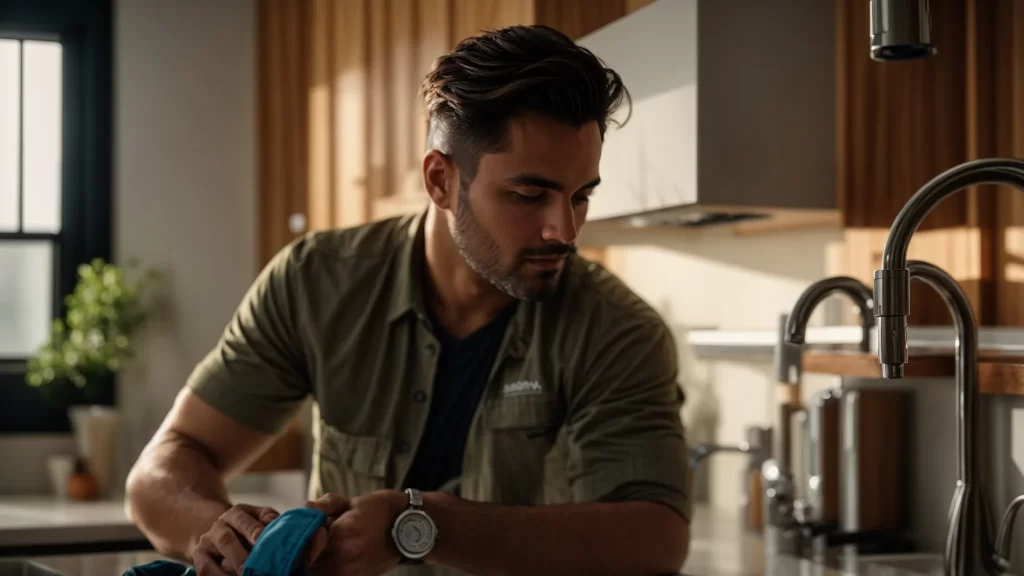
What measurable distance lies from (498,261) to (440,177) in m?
0.19

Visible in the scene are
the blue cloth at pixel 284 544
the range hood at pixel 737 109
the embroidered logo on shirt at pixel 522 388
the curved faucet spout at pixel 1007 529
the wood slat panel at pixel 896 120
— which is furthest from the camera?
the range hood at pixel 737 109

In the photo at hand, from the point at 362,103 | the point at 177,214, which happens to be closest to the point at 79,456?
→ the point at 177,214

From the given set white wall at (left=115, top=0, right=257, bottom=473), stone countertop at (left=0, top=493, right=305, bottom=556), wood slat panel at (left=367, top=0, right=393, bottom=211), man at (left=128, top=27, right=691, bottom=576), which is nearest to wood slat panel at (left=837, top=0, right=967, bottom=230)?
man at (left=128, top=27, right=691, bottom=576)

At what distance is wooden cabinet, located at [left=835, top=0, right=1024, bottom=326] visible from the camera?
6.19 ft

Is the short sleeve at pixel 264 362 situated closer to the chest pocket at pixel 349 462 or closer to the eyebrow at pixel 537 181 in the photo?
the chest pocket at pixel 349 462

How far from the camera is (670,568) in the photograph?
1.60m

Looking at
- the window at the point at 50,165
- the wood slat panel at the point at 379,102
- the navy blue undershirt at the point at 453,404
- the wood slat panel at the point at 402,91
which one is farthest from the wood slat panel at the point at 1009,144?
the window at the point at 50,165

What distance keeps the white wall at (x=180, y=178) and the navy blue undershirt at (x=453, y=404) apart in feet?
8.15

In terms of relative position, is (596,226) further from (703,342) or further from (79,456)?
→ (79,456)

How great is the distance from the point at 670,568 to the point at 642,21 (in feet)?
3.78

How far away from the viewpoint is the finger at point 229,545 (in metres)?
1.32

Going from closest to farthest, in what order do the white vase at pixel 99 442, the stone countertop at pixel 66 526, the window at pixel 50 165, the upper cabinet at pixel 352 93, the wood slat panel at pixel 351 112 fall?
the upper cabinet at pixel 352 93 < the stone countertop at pixel 66 526 < the wood slat panel at pixel 351 112 < the white vase at pixel 99 442 < the window at pixel 50 165

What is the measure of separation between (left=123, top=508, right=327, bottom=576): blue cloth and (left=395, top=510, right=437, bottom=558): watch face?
0.33ft

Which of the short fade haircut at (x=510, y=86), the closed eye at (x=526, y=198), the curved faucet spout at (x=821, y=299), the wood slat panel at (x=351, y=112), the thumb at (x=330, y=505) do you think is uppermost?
the wood slat panel at (x=351, y=112)
